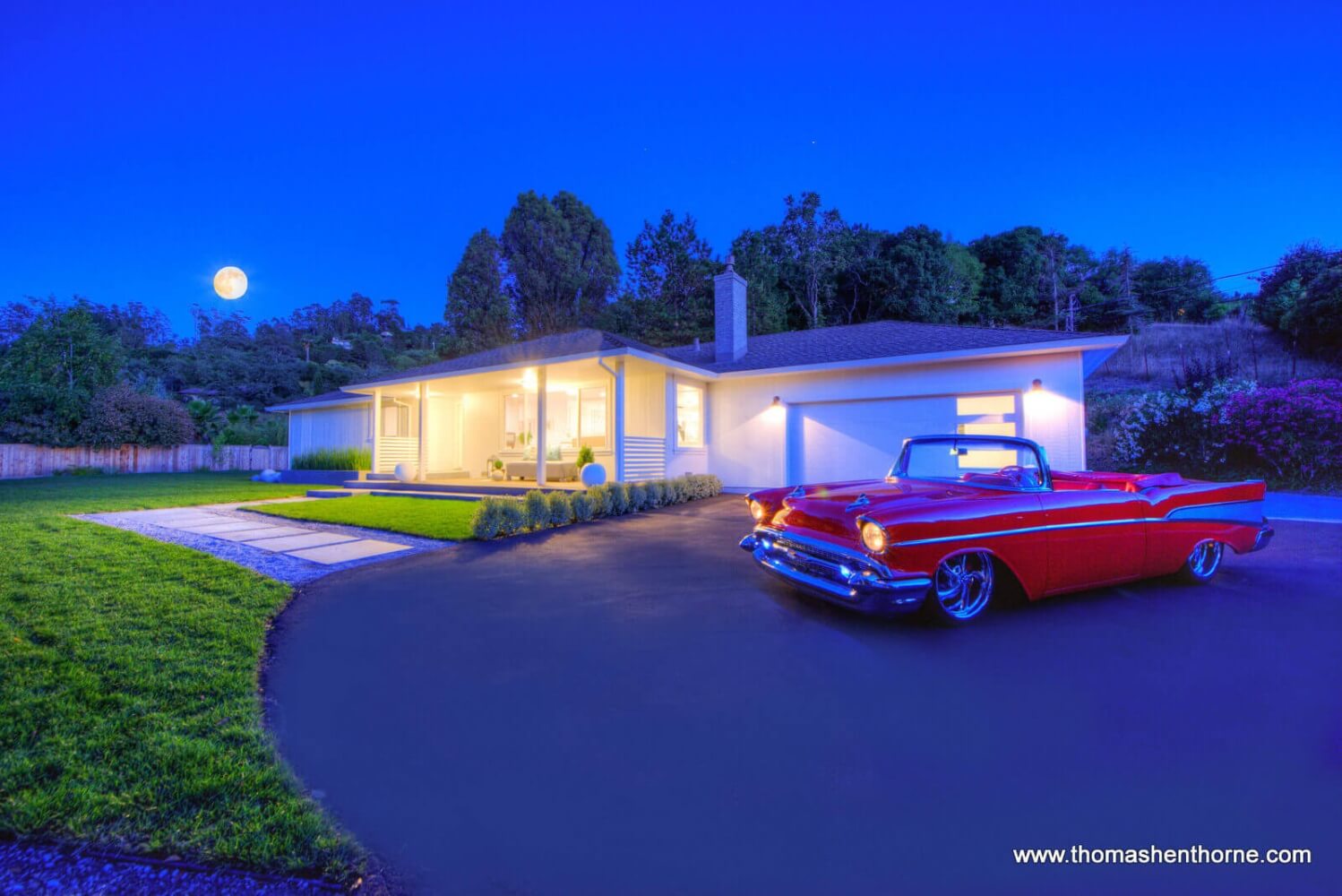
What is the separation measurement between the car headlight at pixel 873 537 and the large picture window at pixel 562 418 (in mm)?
9067

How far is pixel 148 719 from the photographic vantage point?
222 centimetres

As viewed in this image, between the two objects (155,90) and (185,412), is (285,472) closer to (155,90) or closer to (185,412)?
(185,412)

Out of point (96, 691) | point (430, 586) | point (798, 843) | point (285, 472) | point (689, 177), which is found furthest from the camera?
point (689, 177)

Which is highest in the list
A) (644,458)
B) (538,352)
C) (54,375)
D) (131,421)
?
(54,375)

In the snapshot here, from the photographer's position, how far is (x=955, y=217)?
35.0 metres

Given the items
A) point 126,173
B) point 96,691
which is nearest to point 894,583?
point 96,691

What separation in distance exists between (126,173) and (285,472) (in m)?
26.9

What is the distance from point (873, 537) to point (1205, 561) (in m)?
3.54

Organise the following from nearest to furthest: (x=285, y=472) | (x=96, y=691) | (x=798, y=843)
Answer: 1. (x=798, y=843)
2. (x=96, y=691)
3. (x=285, y=472)

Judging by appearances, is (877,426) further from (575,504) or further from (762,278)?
(762,278)

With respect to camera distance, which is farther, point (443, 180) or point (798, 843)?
point (443, 180)

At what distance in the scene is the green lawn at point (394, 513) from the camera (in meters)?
7.39

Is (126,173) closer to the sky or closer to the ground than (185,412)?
closer to the sky

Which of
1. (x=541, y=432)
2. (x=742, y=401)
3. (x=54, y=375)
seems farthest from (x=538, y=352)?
(x=54, y=375)
